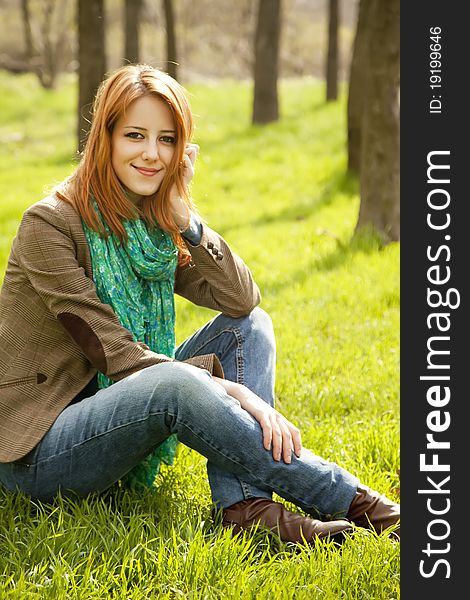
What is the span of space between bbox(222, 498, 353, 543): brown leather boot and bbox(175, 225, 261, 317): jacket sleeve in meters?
0.72

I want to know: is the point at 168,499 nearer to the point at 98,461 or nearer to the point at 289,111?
the point at 98,461

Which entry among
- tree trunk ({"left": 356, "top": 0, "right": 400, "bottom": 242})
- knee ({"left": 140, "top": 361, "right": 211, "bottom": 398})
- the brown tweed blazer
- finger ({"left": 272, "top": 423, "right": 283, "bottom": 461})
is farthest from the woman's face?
tree trunk ({"left": 356, "top": 0, "right": 400, "bottom": 242})

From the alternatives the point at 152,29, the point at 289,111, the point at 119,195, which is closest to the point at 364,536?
the point at 119,195

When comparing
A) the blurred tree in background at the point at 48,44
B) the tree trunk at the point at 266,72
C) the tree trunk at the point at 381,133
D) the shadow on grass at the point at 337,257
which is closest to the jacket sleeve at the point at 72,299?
the shadow on grass at the point at 337,257

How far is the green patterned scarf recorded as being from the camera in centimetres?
287

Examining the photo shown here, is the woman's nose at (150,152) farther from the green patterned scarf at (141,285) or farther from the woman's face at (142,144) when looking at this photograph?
the green patterned scarf at (141,285)

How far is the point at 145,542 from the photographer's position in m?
2.55

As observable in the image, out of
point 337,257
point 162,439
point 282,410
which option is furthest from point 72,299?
point 337,257

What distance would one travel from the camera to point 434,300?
2.20m

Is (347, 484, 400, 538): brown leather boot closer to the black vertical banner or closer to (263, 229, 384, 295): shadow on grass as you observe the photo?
the black vertical banner

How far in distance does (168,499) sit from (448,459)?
1.06 m

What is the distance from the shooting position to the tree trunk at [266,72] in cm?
1314

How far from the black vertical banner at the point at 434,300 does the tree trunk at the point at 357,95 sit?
6514mm

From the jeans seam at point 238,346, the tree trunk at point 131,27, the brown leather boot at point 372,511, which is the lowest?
the brown leather boot at point 372,511
